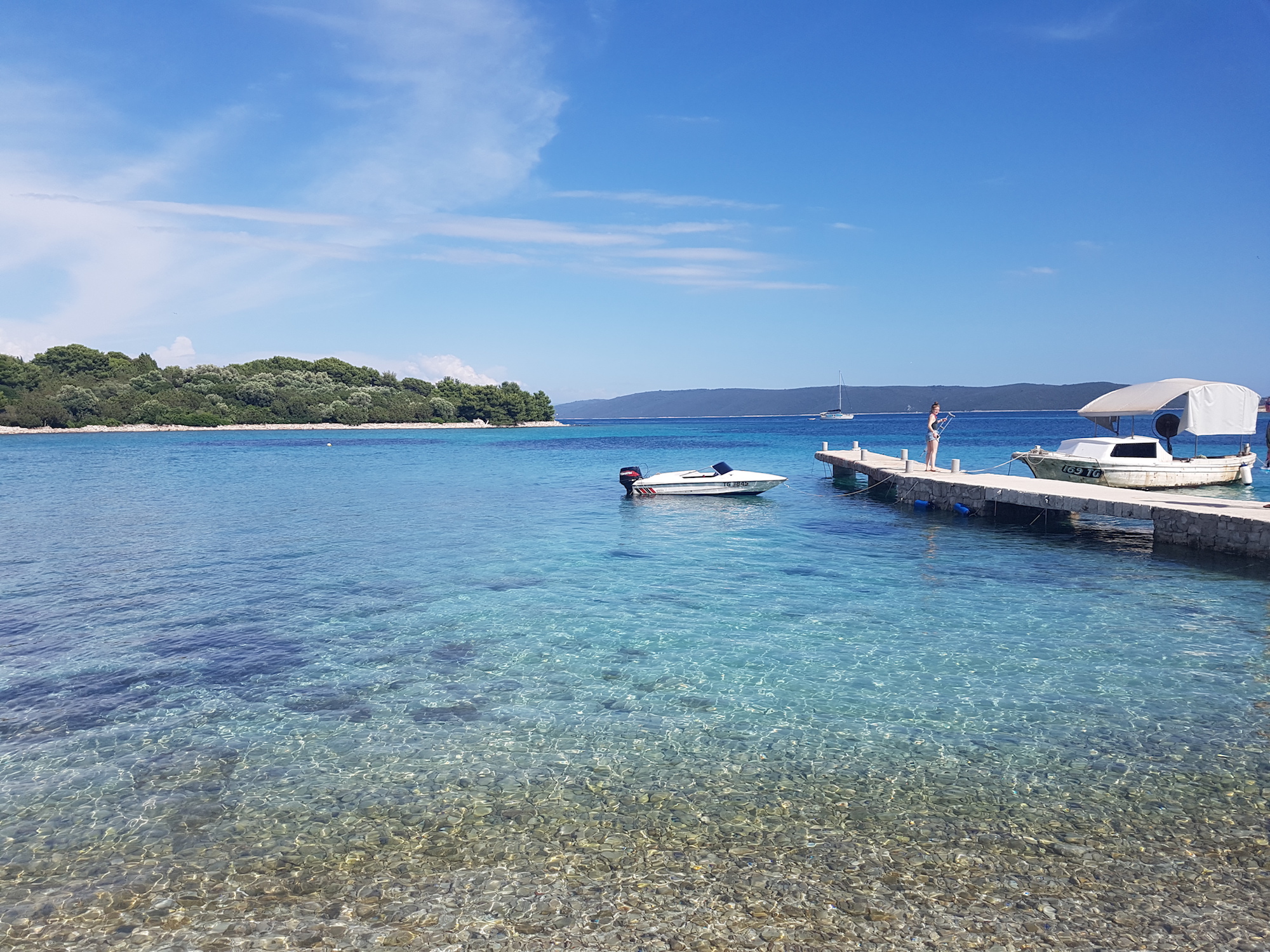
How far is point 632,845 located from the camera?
5914 mm

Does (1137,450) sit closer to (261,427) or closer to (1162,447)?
(1162,447)

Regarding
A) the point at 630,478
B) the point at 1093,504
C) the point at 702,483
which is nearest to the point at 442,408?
the point at 630,478

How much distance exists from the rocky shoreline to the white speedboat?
317ft

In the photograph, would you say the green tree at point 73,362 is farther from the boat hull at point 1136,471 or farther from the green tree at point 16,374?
the boat hull at point 1136,471

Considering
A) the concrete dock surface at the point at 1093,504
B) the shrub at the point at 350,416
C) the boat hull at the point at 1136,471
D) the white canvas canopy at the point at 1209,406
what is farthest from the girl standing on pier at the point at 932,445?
the shrub at the point at 350,416

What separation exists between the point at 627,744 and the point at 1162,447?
30474 mm

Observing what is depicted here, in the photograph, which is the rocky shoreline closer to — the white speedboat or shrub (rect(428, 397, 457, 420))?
shrub (rect(428, 397, 457, 420))

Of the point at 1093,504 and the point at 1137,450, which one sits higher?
the point at 1137,450

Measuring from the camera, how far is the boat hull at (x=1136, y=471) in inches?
1097

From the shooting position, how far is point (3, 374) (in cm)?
10938

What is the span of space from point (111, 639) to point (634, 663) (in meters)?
7.85

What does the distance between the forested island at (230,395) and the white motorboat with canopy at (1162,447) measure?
110295 mm

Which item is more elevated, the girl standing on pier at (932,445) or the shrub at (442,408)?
the shrub at (442,408)

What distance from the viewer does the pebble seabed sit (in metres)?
4.89
